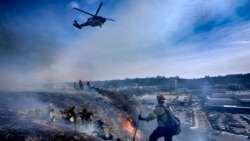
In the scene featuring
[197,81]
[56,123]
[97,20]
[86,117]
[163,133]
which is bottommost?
[56,123]

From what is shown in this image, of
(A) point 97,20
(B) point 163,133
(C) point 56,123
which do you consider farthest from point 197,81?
(B) point 163,133

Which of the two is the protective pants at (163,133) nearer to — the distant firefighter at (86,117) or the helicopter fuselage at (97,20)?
the distant firefighter at (86,117)

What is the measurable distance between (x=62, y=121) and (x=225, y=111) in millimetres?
61900

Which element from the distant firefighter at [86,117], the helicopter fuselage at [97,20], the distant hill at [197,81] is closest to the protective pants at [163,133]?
the distant firefighter at [86,117]

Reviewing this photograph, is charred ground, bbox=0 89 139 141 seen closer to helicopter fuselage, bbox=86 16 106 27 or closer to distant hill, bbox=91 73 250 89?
helicopter fuselage, bbox=86 16 106 27

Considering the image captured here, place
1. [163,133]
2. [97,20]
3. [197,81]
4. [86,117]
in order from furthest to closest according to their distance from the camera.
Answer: [197,81]
[97,20]
[86,117]
[163,133]

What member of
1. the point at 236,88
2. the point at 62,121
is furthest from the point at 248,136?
the point at 236,88

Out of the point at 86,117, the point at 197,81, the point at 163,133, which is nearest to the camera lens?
the point at 163,133

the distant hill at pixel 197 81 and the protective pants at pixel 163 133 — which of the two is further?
the distant hill at pixel 197 81

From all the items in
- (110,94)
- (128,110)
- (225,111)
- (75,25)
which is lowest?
(225,111)

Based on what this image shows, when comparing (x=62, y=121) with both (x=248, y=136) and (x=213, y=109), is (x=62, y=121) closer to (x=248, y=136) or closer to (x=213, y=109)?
(x=248, y=136)

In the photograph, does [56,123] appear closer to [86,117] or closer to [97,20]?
[86,117]

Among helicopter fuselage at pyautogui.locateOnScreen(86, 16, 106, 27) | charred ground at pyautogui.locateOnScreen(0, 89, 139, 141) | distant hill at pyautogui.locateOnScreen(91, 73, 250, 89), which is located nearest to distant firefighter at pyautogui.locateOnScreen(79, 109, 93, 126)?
charred ground at pyautogui.locateOnScreen(0, 89, 139, 141)

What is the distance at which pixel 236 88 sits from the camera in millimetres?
118562
